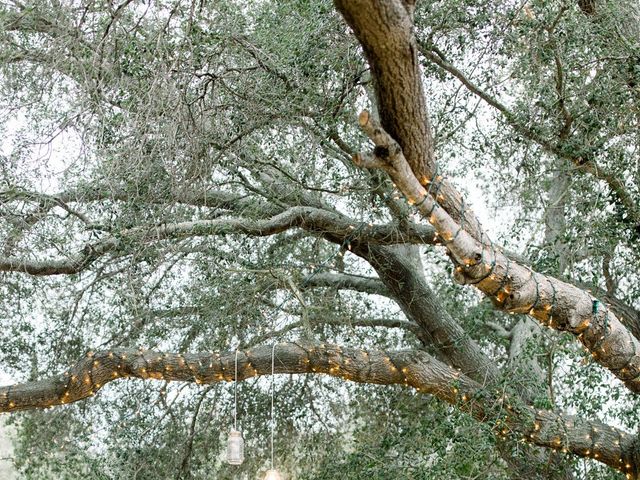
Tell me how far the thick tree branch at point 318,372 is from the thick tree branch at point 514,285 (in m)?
0.61

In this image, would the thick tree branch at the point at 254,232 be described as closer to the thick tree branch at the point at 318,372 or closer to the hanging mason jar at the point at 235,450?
the thick tree branch at the point at 318,372

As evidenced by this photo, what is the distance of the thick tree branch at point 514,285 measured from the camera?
125 inches

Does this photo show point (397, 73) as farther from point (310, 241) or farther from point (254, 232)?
point (310, 241)

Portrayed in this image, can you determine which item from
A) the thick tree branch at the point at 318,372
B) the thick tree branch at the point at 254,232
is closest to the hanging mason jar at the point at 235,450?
the thick tree branch at the point at 318,372

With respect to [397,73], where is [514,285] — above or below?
below

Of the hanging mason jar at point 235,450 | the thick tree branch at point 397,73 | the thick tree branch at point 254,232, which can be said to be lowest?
the hanging mason jar at point 235,450

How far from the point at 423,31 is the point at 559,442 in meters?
2.52

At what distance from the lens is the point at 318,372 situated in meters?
5.49

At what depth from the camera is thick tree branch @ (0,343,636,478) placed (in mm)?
5348

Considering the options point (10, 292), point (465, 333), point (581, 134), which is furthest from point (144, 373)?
point (581, 134)

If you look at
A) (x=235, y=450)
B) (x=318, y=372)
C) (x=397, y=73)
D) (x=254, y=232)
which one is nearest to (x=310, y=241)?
(x=254, y=232)

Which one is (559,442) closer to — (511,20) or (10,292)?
(511,20)

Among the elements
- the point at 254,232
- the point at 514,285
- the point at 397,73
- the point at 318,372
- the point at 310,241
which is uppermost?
the point at 310,241

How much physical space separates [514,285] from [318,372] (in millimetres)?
1796
